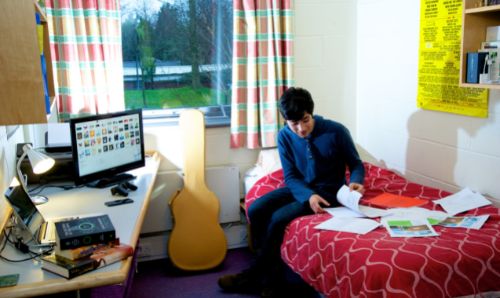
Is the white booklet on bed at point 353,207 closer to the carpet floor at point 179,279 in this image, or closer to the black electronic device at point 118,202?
the carpet floor at point 179,279

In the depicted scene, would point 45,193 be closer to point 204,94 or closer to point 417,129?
point 204,94

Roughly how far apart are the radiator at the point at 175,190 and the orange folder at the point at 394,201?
1.10 meters

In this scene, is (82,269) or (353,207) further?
(353,207)

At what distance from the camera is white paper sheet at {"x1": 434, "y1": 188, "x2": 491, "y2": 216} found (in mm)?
2504

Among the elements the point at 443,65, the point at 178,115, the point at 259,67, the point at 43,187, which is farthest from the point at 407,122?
the point at 43,187

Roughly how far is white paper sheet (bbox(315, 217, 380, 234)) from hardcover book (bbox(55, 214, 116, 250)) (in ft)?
3.57

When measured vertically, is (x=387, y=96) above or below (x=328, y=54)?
below

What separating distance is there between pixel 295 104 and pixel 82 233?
1425mm

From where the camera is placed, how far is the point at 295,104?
8.86ft

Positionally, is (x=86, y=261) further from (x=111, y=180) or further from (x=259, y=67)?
(x=259, y=67)

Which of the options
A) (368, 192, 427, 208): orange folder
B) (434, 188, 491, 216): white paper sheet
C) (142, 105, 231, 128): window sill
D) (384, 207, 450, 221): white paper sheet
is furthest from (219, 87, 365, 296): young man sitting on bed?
(142, 105, 231, 128): window sill

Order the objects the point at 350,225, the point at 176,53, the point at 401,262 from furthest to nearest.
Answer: the point at 176,53 → the point at 350,225 → the point at 401,262

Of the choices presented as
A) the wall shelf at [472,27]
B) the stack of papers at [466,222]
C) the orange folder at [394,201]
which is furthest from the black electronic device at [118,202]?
the wall shelf at [472,27]

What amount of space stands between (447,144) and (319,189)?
76cm
